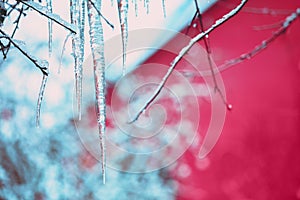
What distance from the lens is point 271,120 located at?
7.06ft

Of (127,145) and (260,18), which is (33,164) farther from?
(260,18)

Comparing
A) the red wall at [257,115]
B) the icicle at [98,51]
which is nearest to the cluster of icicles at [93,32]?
the icicle at [98,51]

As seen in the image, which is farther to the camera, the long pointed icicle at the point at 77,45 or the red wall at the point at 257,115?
the red wall at the point at 257,115

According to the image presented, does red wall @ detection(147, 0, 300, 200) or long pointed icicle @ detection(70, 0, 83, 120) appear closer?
long pointed icicle @ detection(70, 0, 83, 120)

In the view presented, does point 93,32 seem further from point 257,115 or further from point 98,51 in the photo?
point 257,115

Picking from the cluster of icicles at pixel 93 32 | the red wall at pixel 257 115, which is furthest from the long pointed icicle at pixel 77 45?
the red wall at pixel 257 115

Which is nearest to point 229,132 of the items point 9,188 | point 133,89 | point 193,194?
point 193,194

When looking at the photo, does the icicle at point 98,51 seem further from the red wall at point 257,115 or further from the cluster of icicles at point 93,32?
the red wall at point 257,115

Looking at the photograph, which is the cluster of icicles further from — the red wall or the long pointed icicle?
the red wall

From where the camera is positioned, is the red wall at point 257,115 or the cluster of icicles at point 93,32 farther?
the red wall at point 257,115

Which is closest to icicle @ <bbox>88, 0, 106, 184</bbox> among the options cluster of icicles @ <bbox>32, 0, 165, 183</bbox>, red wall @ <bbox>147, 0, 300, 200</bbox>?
cluster of icicles @ <bbox>32, 0, 165, 183</bbox>

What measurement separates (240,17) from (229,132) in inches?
23.5

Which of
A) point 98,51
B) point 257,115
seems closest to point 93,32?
point 98,51

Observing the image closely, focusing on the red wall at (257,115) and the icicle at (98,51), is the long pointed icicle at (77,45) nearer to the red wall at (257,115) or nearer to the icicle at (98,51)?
the icicle at (98,51)
